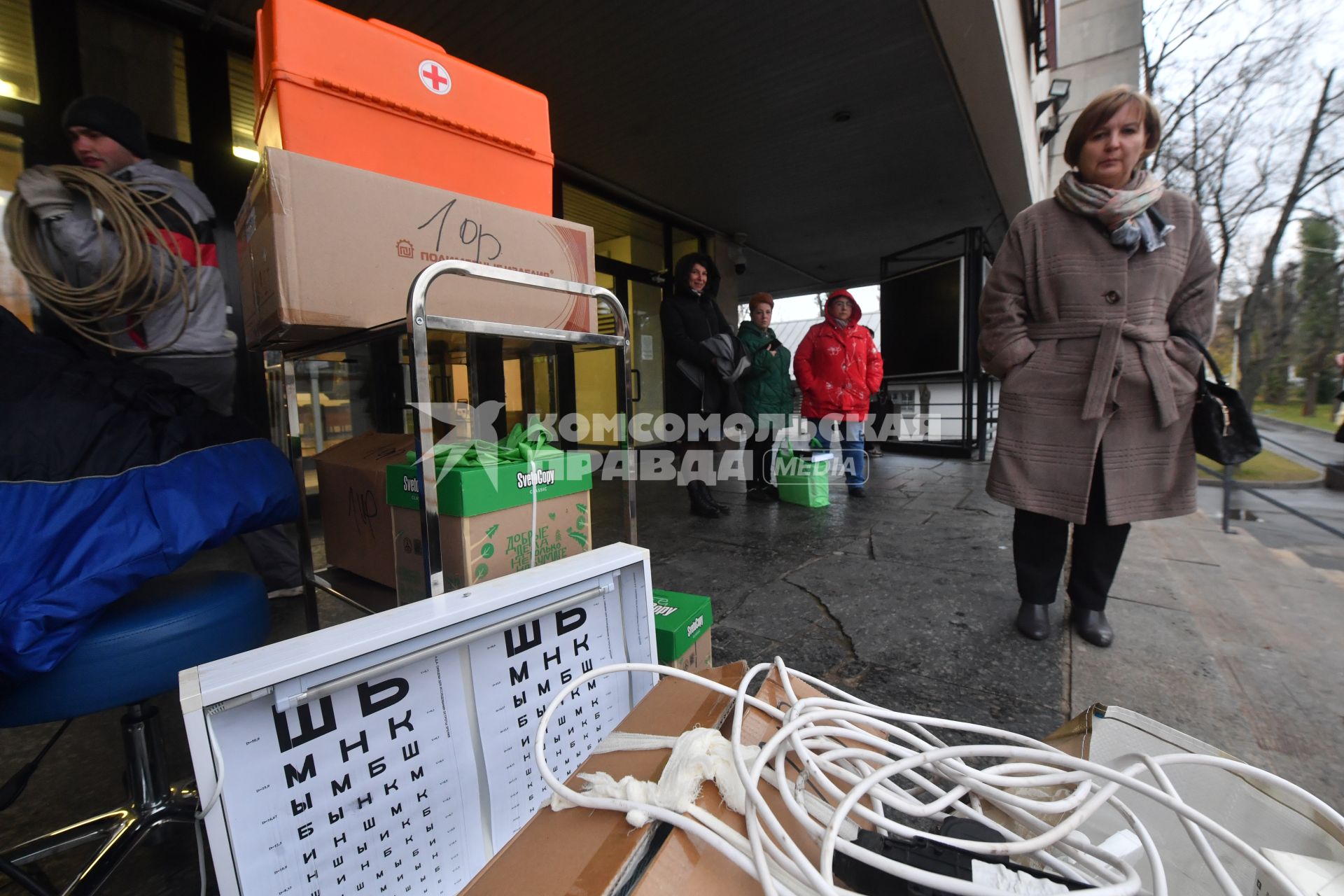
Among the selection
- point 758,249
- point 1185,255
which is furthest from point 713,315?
point 758,249

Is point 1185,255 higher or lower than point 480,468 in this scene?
higher

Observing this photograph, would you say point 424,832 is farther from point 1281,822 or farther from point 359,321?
point 1281,822

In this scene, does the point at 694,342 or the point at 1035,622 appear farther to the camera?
the point at 694,342

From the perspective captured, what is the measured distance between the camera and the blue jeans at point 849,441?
163 inches

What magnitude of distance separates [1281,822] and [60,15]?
15.7 feet

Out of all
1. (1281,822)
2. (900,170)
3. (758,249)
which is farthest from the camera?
(758,249)

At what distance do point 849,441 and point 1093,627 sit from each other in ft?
8.27

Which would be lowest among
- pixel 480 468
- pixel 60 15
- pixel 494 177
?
pixel 480 468

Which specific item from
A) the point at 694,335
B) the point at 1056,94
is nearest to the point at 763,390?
the point at 694,335

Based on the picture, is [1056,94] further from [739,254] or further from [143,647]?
[143,647]

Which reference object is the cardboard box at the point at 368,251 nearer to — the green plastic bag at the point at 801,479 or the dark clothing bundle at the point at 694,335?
the dark clothing bundle at the point at 694,335

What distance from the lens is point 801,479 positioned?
12.9 feet

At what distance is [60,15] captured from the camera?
8.49 ft

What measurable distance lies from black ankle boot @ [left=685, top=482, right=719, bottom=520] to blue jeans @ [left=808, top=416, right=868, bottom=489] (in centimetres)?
112
